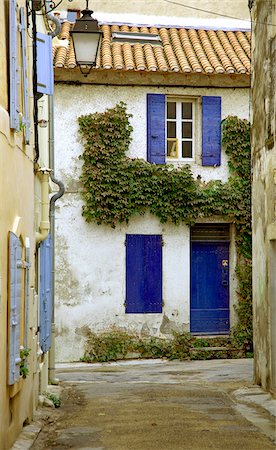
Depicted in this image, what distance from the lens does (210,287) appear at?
1939 cm

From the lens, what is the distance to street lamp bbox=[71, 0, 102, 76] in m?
11.6

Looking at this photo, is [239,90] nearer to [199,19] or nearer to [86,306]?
[199,19]

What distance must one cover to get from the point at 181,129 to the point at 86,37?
7.95m

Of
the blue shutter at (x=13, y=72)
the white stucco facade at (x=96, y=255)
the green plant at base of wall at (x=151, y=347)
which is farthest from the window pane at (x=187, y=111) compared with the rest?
the blue shutter at (x=13, y=72)

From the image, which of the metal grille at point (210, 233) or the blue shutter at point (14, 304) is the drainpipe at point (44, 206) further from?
the metal grille at point (210, 233)

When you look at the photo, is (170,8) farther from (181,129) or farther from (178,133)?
(178,133)

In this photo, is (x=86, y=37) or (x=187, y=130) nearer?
(x=86, y=37)

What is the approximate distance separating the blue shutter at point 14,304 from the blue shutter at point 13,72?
1180mm

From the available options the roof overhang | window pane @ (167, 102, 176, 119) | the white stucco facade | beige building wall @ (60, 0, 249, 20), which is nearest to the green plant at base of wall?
the white stucco facade

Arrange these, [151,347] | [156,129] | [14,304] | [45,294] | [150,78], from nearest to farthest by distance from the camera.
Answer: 1. [14,304]
2. [45,294]
3. [151,347]
4. [156,129]
5. [150,78]

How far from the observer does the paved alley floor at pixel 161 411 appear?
9219mm

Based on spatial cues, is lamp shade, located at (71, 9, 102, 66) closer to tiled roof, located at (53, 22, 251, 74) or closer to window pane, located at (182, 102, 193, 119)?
tiled roof, located at (53, 22, 251, 74)

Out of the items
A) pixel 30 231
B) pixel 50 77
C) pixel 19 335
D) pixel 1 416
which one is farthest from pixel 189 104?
pixel 1 416

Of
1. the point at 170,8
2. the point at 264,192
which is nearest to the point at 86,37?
the point at 264,192
